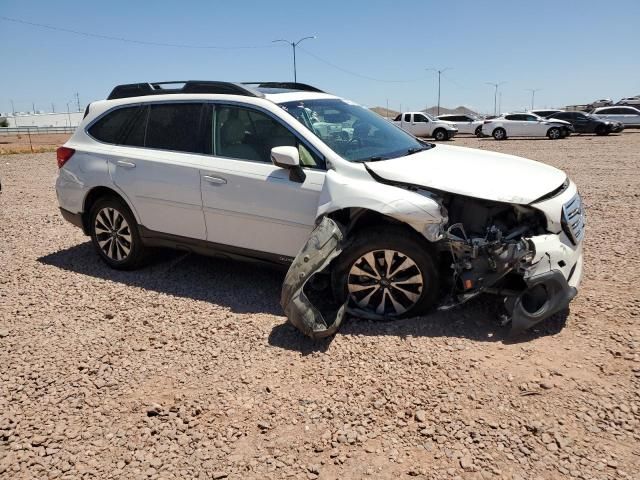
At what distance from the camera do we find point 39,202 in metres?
A: 9.75

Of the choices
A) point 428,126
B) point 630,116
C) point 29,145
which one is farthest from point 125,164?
point 29,145

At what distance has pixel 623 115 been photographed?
32.6m

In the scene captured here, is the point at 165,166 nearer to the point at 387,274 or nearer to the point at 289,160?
the point at 289,160

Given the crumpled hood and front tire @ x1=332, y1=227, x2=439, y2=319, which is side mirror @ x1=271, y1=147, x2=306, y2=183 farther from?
front tire @ x1=332, y1=227, x2=439, y2=319

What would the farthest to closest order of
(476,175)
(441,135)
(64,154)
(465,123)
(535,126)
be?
(465,123)
(441,135)
(535,126)
(64,154)
(476,175)

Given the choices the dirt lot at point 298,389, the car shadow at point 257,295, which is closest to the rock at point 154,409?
the dirt lot at point 298,389

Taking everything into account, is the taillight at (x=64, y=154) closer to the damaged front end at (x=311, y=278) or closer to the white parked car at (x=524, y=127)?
the damaged front end at (x=311, y=278)

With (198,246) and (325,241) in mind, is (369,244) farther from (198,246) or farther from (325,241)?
(198,246)

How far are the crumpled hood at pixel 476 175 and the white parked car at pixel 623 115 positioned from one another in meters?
32.5

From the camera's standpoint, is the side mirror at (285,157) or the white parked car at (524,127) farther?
the white parked car at (524,127)

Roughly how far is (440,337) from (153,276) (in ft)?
10.2

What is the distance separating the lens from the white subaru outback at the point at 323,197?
12.3 ft

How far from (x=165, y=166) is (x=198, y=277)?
3.90 ft

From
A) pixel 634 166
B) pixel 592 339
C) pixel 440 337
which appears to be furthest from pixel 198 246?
pixel 634 166
